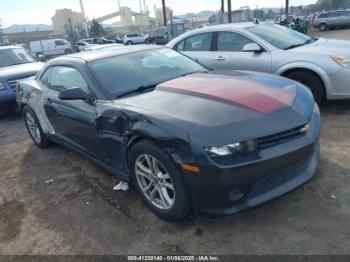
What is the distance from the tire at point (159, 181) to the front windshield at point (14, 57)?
6.99 meters

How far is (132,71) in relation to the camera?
3.66 m

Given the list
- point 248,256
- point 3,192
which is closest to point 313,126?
point 248,256

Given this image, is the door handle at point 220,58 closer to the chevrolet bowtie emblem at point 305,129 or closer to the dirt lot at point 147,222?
the dirt lot at point 147,222

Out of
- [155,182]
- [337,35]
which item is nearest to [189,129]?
[155,182]

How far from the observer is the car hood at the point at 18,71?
7512mm

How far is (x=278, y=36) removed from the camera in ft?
19.1

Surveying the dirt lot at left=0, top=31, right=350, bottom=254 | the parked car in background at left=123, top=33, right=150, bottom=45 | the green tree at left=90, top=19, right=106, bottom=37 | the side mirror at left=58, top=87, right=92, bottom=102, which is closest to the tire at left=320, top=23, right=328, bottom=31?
the parked car in background at left=123, top=33, right=150, bottom=45

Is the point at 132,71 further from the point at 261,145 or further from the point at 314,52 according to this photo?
the point at 314,52

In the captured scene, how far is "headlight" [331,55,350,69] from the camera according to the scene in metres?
4.91

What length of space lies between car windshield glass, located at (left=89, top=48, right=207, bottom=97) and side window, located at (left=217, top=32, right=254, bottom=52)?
194 cm

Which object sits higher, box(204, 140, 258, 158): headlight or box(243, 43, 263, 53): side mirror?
box(243, 43, 263, 53): side mirror

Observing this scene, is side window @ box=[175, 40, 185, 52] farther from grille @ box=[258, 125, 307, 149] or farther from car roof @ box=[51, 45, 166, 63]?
grille @ box=[258, 125, 307, 149]

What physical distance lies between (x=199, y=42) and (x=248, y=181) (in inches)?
181

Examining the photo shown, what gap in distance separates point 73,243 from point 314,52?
4.45 m
